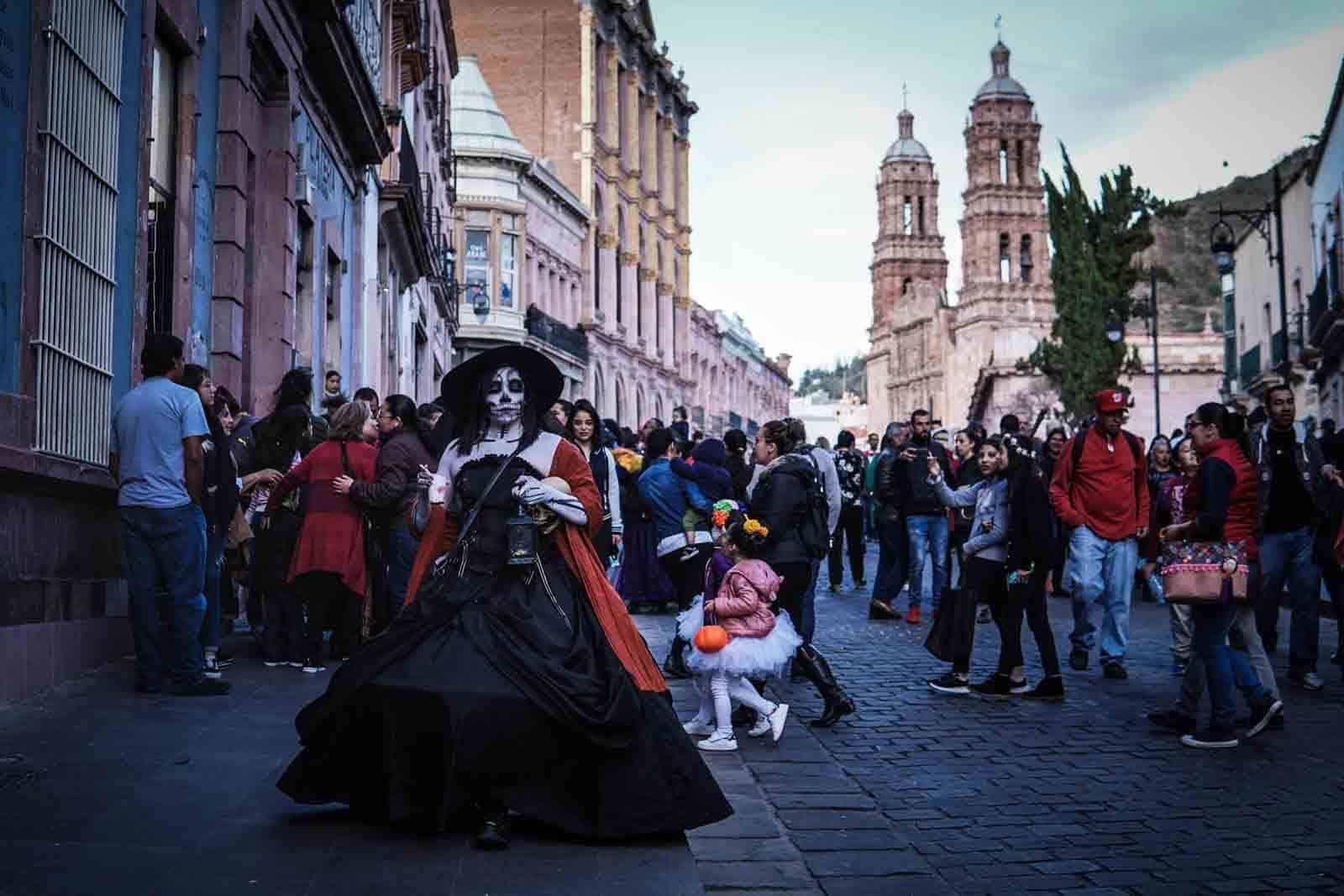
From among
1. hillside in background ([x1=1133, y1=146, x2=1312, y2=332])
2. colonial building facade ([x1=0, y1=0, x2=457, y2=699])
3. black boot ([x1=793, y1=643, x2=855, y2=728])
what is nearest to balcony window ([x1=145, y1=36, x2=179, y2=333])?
colonial building facade ([x1=0, y1=0, x2=457, y2=699])

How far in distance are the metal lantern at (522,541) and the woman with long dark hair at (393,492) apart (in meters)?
4.30

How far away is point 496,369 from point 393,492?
4.11 metres

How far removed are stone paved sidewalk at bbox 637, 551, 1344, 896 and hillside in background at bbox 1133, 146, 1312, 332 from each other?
112m

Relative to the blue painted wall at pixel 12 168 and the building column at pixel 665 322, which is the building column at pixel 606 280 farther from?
the blue painted wall at pixel 12 168

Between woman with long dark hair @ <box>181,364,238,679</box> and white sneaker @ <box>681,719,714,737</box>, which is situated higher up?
woman with long dark hair @ <box>181,364,238,679</box>

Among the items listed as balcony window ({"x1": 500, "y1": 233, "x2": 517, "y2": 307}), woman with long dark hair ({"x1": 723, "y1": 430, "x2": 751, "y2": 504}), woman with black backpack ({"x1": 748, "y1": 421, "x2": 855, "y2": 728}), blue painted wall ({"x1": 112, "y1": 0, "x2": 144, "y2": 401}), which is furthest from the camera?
balcony window ({"x1": 500, "y1": 233, "x2": 517, "y2": 307})

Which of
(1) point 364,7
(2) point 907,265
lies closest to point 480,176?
(1) point 364,7

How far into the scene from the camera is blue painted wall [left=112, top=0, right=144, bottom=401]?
9.31m

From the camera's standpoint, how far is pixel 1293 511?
9.95 metres

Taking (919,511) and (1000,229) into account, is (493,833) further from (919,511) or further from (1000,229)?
(1000,229)

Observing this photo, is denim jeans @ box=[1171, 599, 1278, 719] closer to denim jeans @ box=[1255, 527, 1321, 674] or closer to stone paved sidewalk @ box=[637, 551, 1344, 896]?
stone paved sidewalk @ box=[637, 551, 1344, 896]

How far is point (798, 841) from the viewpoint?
18.6 feet

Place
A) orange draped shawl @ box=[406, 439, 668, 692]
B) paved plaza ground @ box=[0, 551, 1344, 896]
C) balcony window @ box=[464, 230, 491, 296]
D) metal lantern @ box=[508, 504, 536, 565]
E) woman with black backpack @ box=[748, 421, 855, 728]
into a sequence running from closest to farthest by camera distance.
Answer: paved plaza ground @ box=[0, 551, 1344, 896]
metal lantern @ box=[508, 504, 536, 565]
orange draped shawl @ box=[406, 439, 668, 692]
woman with black backpack @ box=[748, 421, 855, 728]
balcony window @ box=[464, 230, 491, 296]

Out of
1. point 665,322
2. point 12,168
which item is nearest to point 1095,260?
point 665,322
